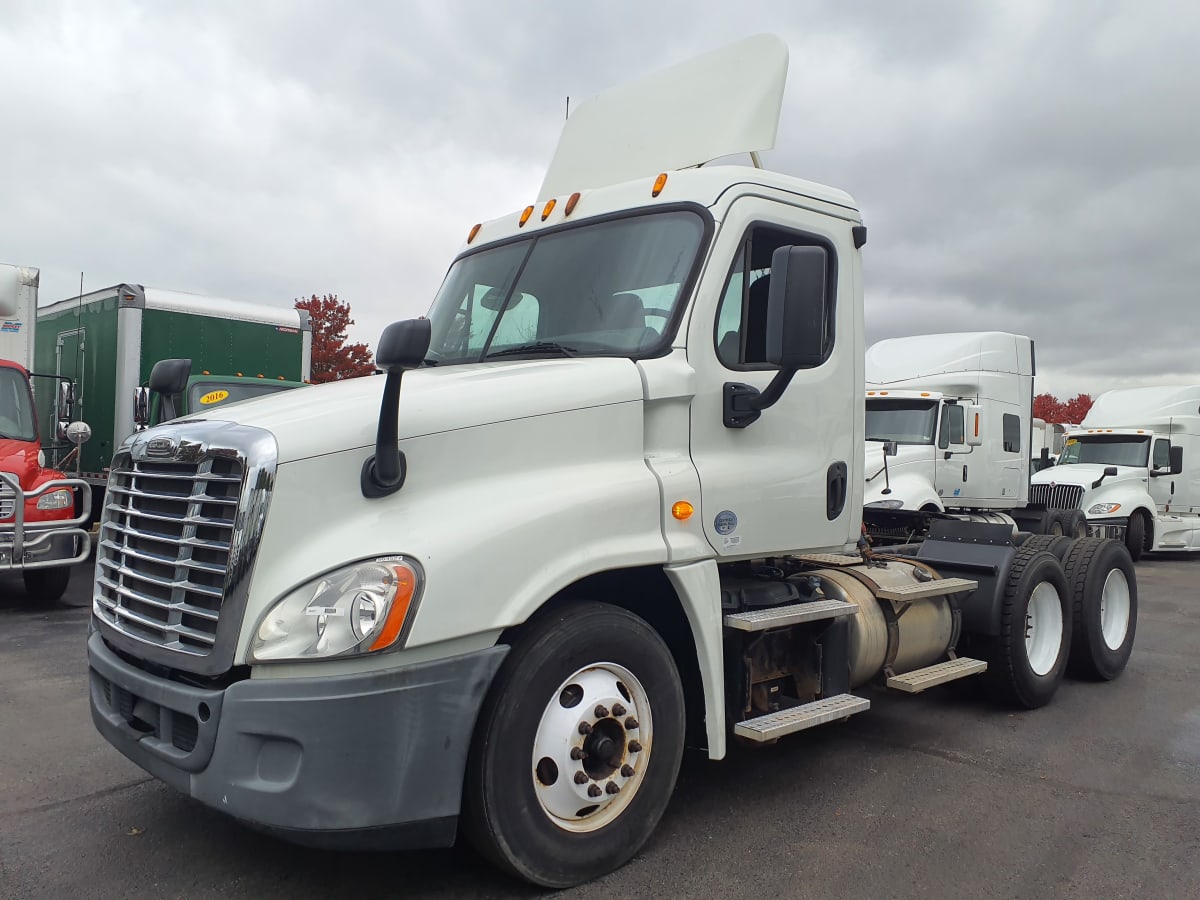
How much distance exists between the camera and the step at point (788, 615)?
3.94m

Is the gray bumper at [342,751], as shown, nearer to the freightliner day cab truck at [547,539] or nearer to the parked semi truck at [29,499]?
the freightliner day cab truck at [547,539]

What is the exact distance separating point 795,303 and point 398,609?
75.1 inches

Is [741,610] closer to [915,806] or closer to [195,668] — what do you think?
[915,806]

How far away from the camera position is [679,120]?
4.93 m

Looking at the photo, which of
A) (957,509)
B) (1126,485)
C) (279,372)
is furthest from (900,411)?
(279,372)

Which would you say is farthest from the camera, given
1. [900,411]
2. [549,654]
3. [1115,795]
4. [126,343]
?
[900,411]

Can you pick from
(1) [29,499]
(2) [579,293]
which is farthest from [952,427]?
(1) [29,499]

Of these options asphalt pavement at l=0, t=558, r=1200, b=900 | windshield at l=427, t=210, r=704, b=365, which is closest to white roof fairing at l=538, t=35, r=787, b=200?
windshield at l=427, t=210, r=704, b=365

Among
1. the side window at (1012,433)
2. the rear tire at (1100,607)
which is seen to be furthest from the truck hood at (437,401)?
the side window at (1012,433)

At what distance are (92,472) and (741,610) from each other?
10725 millimetres

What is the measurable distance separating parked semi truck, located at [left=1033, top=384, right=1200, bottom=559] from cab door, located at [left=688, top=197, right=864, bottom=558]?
13.9 meters

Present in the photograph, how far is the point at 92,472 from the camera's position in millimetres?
12250

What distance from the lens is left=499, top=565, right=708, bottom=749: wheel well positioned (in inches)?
149

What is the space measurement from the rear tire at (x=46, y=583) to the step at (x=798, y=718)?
301 inches
